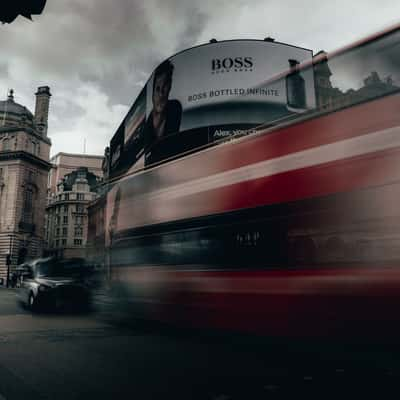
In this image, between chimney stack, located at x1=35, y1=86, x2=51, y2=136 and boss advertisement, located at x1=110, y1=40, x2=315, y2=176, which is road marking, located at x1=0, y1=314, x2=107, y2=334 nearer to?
boss advertisement, located at x1=110, y1=40, x2=315, y2=176

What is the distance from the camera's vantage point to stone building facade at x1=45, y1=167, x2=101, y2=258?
231 ft

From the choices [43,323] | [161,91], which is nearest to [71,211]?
[161,91]

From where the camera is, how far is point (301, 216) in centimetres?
A: 481

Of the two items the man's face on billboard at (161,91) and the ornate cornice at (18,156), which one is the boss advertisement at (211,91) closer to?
the man's face on billboard at (161,91)

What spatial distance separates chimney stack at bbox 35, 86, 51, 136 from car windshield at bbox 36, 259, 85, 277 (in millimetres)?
52331

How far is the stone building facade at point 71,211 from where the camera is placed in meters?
70.4

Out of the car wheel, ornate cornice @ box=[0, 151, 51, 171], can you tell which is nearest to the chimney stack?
ornate cornice @ box=[0, 151, 51, 171]

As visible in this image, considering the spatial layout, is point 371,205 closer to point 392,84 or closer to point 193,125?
point 392,84

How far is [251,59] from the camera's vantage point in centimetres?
2325

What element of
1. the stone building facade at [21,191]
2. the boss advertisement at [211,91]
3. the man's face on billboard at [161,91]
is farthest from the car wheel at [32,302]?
the stone building facade at [21,191]

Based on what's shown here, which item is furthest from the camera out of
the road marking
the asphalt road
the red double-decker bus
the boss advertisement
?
the boss advertisement

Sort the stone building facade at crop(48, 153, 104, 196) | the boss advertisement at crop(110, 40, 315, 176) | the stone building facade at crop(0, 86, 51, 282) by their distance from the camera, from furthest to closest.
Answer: the stone building facade at crop(48, 153, 104, 196) < the stone building facade at crop(0, 86, 51, 282) < the boss advertisement at crop(110, 40, 315, 176)

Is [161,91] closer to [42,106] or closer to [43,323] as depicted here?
[43,323]

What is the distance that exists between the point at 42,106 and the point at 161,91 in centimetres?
4204
